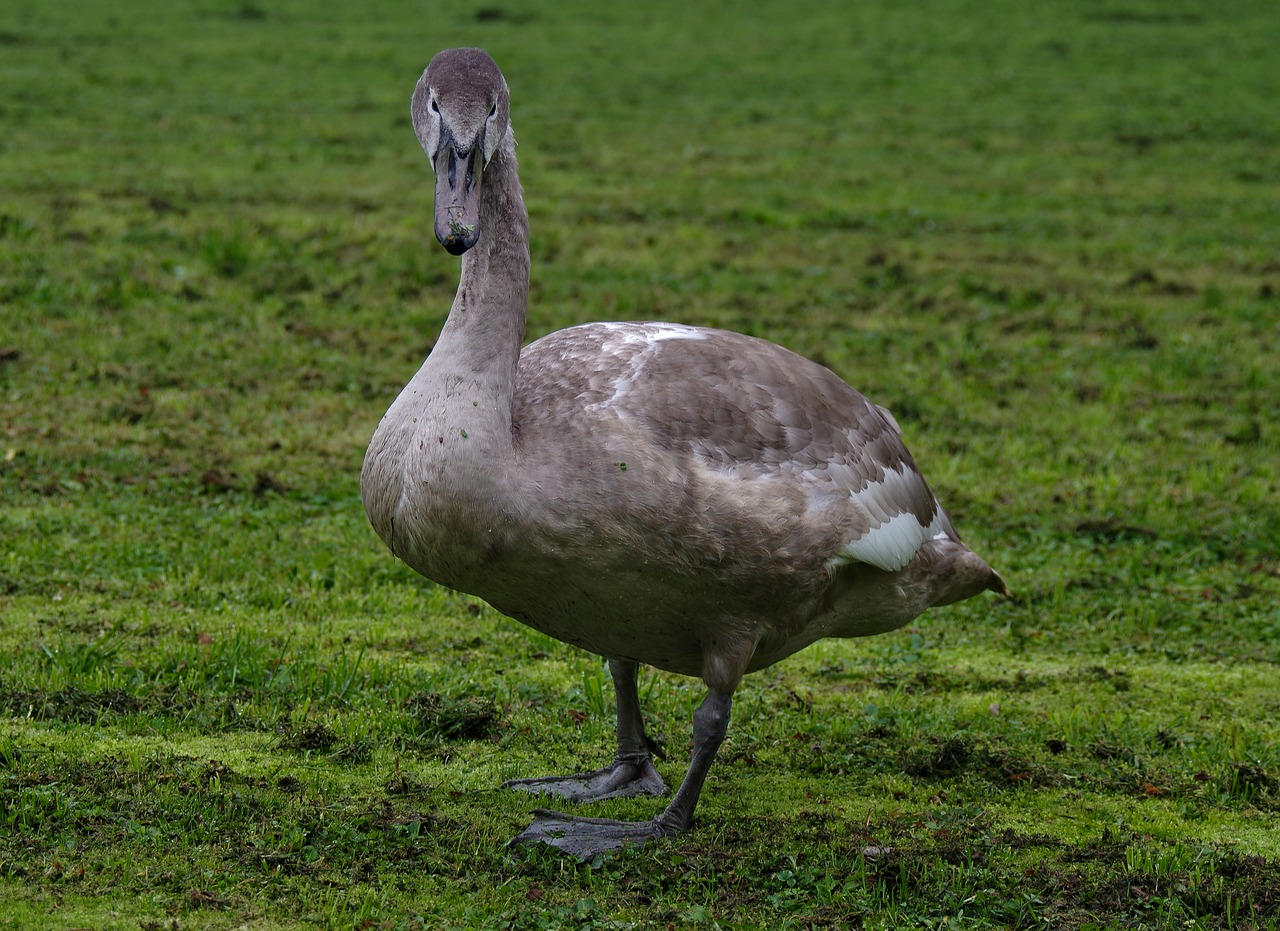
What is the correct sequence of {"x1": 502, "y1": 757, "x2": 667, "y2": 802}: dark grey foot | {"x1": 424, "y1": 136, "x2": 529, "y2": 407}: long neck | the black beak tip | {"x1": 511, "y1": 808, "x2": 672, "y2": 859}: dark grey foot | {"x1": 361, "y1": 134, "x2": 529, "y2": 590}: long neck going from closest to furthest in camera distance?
1. the black beak tip
2. {"x1": 361, "y1": 134, "x2": 529, "y2": 590}: long neck
3. {"x1": 424, "y1": 136, "x2": 529, "y2": 407}: long neck
4. {"x1": 511, "y1": 808, "x2": 672, "y2": 859}: dark grey foot
5. {"x1": 502, "y1": 757, "x2": 667, "y2": 802}: dark grey foot

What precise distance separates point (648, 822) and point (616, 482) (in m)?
1.49

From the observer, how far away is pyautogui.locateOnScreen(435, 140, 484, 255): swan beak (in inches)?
186

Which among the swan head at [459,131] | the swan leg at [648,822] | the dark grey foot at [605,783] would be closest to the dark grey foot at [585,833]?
the swan leg at [648,822]

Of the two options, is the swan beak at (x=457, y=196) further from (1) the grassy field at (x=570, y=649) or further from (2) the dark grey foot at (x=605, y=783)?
(2) the dark grey foot at (x=605, y=783)

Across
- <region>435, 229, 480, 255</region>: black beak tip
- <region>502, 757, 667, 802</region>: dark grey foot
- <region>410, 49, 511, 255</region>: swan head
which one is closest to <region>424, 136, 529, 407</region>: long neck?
<region>410, 49, 511, 255</region>: swan head

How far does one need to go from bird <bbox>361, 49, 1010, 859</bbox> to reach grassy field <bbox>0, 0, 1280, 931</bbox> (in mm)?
742

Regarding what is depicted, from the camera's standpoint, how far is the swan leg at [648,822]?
5438 millimetres

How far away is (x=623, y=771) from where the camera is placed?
6191 mm

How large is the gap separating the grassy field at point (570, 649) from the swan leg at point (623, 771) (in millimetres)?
134

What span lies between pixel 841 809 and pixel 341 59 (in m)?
22.6

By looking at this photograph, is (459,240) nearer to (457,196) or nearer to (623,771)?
(457,196)

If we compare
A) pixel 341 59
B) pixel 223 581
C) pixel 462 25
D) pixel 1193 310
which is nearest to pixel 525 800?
pixel 223 581

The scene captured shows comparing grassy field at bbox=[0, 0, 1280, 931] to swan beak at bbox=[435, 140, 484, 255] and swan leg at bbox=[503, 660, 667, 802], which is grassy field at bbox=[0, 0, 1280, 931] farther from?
swan beak at bbox=[435, 140, 484, 255]

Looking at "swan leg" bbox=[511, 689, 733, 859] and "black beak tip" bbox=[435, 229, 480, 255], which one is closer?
"black beak tip" bbox=[435, 229, 480, 255]
